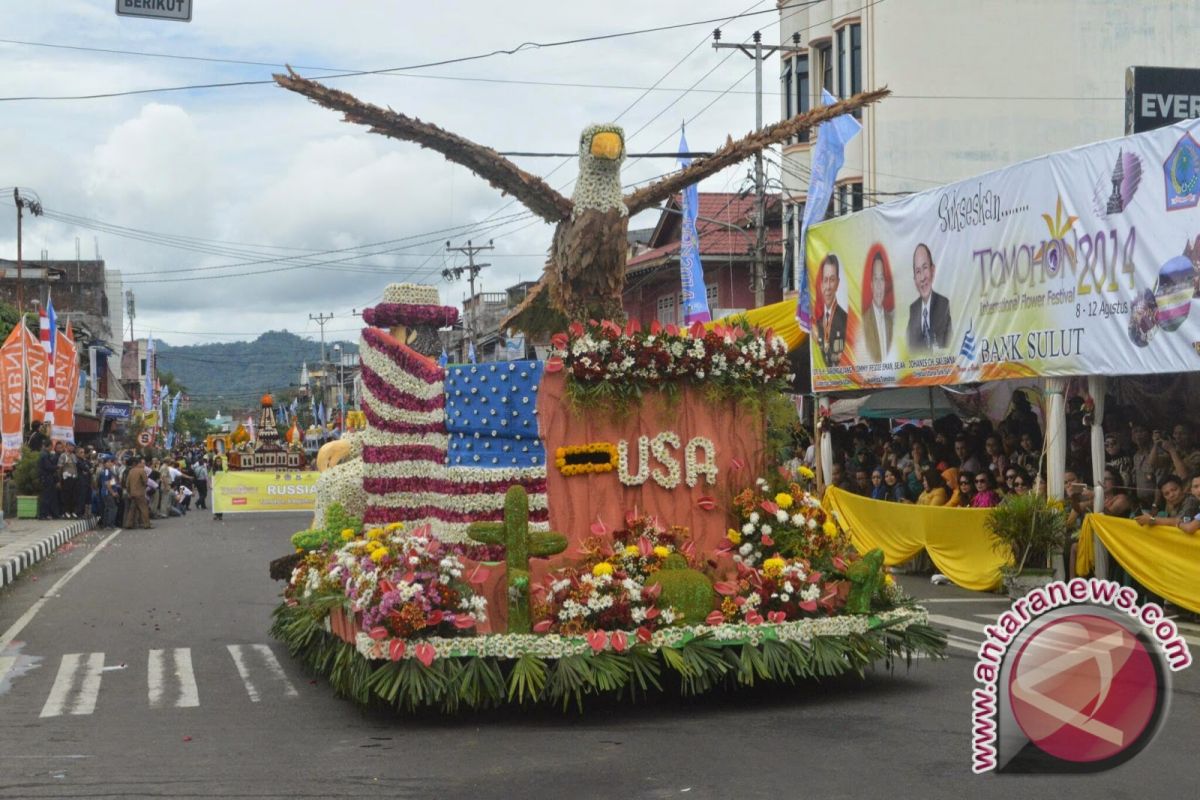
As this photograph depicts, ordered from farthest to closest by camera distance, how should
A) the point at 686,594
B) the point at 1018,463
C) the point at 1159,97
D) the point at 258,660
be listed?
the point at 1159,97 < the point at 1018,463 < the point at 258,660 < the point at 686,594

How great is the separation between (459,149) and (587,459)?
8.44ft

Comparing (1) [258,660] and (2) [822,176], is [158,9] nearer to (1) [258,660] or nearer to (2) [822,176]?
(1) [258,660]

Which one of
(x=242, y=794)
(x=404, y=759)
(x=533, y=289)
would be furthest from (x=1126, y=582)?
(x=242, y=794)

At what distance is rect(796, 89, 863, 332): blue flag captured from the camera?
22.2m

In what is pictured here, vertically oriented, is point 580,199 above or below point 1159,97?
below

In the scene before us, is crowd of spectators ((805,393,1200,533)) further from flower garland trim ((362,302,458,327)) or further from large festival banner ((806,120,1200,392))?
flower garland trim ((362,302,458,327))

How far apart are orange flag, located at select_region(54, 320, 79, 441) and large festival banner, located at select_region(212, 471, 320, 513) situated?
499 cm

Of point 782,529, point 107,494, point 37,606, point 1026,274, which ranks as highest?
point 1026,274

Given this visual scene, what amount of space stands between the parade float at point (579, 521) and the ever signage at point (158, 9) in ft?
8.35

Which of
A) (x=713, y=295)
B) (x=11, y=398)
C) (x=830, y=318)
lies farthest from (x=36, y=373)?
(x=713, y=295)

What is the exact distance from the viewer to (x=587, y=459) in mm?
10297

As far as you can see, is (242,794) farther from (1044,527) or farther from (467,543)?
(1044,527)

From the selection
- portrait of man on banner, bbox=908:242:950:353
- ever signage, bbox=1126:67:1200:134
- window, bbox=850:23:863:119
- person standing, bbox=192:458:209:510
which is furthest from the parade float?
person standing, bbox=192:458:209:510

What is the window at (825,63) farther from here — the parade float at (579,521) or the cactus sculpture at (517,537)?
the cactus sculpture at (517,537)
